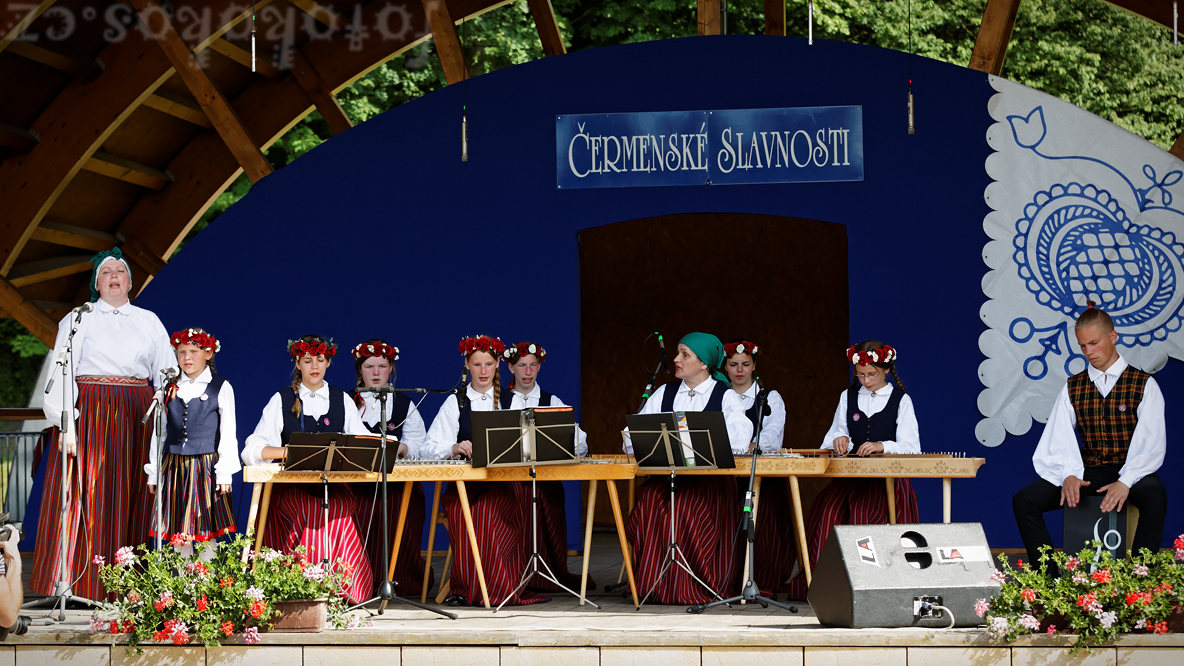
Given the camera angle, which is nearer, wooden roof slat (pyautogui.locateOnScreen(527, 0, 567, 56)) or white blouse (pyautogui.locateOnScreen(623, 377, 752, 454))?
white blouse (pyautogui.locateOnScreen(623, 377, 752, 454))

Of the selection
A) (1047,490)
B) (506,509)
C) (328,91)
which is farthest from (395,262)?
(1047,490)

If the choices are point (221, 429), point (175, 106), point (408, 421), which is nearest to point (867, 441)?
point (408, 421)

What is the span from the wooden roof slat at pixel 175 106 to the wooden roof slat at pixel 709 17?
16.8 ft

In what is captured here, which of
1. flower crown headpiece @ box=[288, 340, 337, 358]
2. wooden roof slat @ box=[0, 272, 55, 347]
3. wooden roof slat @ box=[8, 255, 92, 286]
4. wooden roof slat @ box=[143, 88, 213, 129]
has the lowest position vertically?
flower crown headpiece @ box=[288, 340, 337, 358]

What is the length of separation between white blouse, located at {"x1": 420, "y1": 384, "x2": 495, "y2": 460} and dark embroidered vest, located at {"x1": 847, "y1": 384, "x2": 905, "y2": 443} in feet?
6.66

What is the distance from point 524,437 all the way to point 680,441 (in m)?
0.75

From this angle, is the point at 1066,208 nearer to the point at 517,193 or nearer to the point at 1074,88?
the point at 517,193

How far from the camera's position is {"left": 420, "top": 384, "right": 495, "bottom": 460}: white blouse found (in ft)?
23.9

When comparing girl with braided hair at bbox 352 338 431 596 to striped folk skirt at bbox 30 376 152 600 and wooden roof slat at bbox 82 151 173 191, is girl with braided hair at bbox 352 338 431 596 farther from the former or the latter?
wooden roof slat at bbox 82 151 173 191

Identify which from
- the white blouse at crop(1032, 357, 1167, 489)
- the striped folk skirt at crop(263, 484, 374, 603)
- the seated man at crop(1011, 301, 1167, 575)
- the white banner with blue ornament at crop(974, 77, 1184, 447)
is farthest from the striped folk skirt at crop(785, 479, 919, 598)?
the striped folk skirt at crop(263, 484, 374, 603)

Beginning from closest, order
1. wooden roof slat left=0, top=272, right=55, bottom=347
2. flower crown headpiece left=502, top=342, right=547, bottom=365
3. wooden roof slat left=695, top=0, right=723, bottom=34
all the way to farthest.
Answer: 1. flower crown headpiece left=502, top=342, right=547, bottom=365
2. wooden roof slat left=695, top=0, right=723, bottom=34
3. wooden roof slat left=0, top=272, right=55, bottom=347

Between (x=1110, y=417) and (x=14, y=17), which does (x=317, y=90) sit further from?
(x=1110, y=417)

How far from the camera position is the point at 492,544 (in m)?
6.57

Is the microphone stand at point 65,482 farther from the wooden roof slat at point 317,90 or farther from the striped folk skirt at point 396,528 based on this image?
the wooden roof slat at point 317,90
